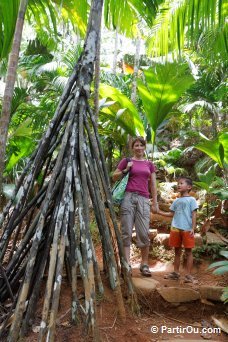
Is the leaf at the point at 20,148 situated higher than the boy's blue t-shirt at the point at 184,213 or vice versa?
the leaf at the point at 20,148

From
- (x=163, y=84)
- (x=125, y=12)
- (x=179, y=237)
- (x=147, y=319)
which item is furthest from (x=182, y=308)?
(x=125, y=12)

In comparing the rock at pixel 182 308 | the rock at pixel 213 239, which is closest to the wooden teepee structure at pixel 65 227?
the rock at pixel 182 308

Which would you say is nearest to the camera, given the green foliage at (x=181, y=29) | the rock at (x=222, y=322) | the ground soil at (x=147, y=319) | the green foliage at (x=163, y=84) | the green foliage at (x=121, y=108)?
the ground soil at (x=147, y=319)

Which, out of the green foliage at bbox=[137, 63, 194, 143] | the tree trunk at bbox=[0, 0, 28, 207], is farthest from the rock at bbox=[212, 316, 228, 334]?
the green foliage at bbox=[137, 63, 194, 143]

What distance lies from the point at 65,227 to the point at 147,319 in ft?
3.83

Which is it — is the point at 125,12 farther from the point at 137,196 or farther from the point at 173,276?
the point at 173,276

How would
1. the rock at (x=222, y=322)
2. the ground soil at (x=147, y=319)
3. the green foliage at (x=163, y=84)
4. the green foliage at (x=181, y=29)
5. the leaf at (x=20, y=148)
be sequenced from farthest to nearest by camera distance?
1. the leaf at (x=20, y=148)
2. the green foliage at (x=163, y=84)
3. the green foliage at (x=181, y=29)
4. the rock at (x=222, y=322)
5. the ground soil at (x=147, y=319)

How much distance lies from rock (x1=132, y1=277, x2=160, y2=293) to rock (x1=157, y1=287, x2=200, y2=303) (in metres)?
0.08

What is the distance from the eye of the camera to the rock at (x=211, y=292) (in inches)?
127

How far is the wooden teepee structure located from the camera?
87.0 inches

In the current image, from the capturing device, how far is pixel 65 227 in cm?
237

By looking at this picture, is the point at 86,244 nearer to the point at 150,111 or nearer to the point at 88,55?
the point at 88,55

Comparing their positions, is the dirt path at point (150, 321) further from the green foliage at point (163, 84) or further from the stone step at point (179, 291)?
the green foliage at point (163, 84)

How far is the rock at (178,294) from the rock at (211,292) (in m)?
0.06
